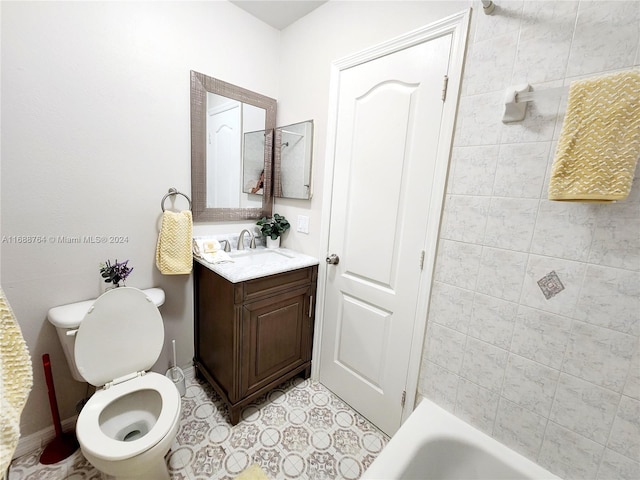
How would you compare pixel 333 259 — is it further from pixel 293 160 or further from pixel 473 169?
pixel 473 169

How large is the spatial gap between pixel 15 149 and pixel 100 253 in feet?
1.80

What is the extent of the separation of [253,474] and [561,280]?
1.55m

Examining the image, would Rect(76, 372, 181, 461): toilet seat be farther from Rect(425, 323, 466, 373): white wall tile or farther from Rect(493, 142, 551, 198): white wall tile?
Rect(493, 142, 551, 198): white wall tile

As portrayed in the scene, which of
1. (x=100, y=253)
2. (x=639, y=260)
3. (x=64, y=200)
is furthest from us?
(x=100, y=253)

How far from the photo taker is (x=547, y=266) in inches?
37.5

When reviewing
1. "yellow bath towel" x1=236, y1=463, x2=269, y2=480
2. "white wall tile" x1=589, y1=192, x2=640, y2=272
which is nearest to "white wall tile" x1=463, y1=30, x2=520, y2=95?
"white wall tile" x1=589, y1=192, x2=640, y2=272

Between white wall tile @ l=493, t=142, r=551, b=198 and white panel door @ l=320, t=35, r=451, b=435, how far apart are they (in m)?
0.28

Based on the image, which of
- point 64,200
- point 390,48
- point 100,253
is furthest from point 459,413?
point 64,200

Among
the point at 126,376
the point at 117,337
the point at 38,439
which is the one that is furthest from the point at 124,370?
the point at 38,439

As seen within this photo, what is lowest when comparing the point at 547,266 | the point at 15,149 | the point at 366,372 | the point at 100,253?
the point at 366,372

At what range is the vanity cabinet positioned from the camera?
147 cm

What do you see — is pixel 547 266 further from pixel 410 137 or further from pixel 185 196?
pixel 185 196

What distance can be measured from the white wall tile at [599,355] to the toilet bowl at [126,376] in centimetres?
152

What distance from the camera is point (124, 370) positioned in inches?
51.7
